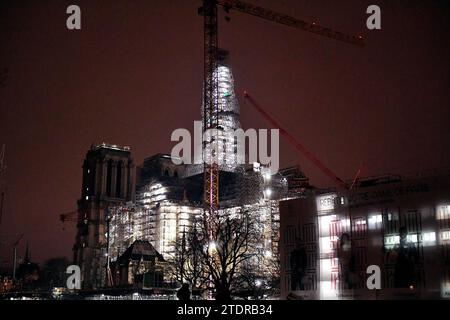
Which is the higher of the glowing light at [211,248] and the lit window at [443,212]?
the lit window at [443,212]

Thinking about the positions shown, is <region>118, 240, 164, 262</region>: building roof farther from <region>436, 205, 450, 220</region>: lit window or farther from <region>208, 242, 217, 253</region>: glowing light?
<region>436, 205, 450, 220</region>: lit window

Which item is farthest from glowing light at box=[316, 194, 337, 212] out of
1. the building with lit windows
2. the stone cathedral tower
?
the stone cathedral tower

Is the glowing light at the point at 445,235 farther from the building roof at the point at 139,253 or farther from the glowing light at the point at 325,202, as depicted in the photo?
the building roof at the point at 139,253

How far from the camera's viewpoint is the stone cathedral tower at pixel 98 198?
166 m

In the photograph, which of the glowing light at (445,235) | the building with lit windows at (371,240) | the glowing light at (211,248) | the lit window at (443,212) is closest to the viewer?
the glowing light at (445,235)

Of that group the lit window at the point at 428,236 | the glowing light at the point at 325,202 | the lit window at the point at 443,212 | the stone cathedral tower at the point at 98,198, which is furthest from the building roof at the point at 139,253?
the lit window at the point at 443,212

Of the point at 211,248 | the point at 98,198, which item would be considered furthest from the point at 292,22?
the point at 98,198

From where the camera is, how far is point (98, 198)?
17888 centimetres

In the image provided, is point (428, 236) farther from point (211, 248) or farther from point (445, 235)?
point (211, 248)

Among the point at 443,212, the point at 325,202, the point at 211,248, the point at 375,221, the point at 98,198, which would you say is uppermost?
the point at 98,198

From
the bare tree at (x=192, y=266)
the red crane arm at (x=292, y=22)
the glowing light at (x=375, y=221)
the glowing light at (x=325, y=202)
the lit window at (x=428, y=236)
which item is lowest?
the bare tree at (x=192, y=266)

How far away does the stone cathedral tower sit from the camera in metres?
166
